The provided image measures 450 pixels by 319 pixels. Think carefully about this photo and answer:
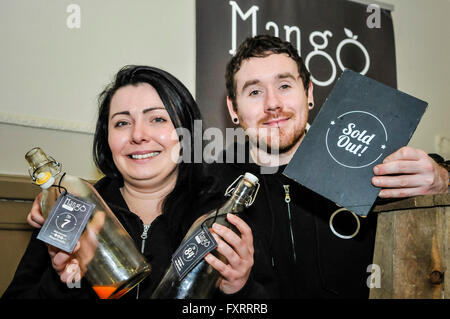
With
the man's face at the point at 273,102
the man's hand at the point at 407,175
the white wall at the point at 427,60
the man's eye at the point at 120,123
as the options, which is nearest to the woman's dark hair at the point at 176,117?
the man's eye at the point at 120,123

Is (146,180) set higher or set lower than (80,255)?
higher

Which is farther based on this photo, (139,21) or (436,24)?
(436,24)

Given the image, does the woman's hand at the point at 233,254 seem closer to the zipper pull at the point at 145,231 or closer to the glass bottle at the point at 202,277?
the glass bottle at the point at 202,277

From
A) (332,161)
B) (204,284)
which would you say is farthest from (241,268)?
(332,161)

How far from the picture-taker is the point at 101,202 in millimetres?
898

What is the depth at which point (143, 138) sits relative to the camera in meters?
1.04

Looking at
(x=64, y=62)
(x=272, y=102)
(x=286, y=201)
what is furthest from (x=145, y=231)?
(x=64, y=62)

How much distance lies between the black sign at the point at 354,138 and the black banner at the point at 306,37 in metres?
0.81

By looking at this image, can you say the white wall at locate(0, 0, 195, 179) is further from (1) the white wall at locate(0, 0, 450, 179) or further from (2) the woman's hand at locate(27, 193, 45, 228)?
(2) the woman's hand at locate(27, 193, 45, 228)

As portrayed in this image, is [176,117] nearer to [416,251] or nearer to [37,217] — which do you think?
[37,217]

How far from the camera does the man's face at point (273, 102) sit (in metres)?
1.29

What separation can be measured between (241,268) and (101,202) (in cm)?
34

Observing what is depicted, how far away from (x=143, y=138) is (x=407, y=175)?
Answer: 25.1 inches
